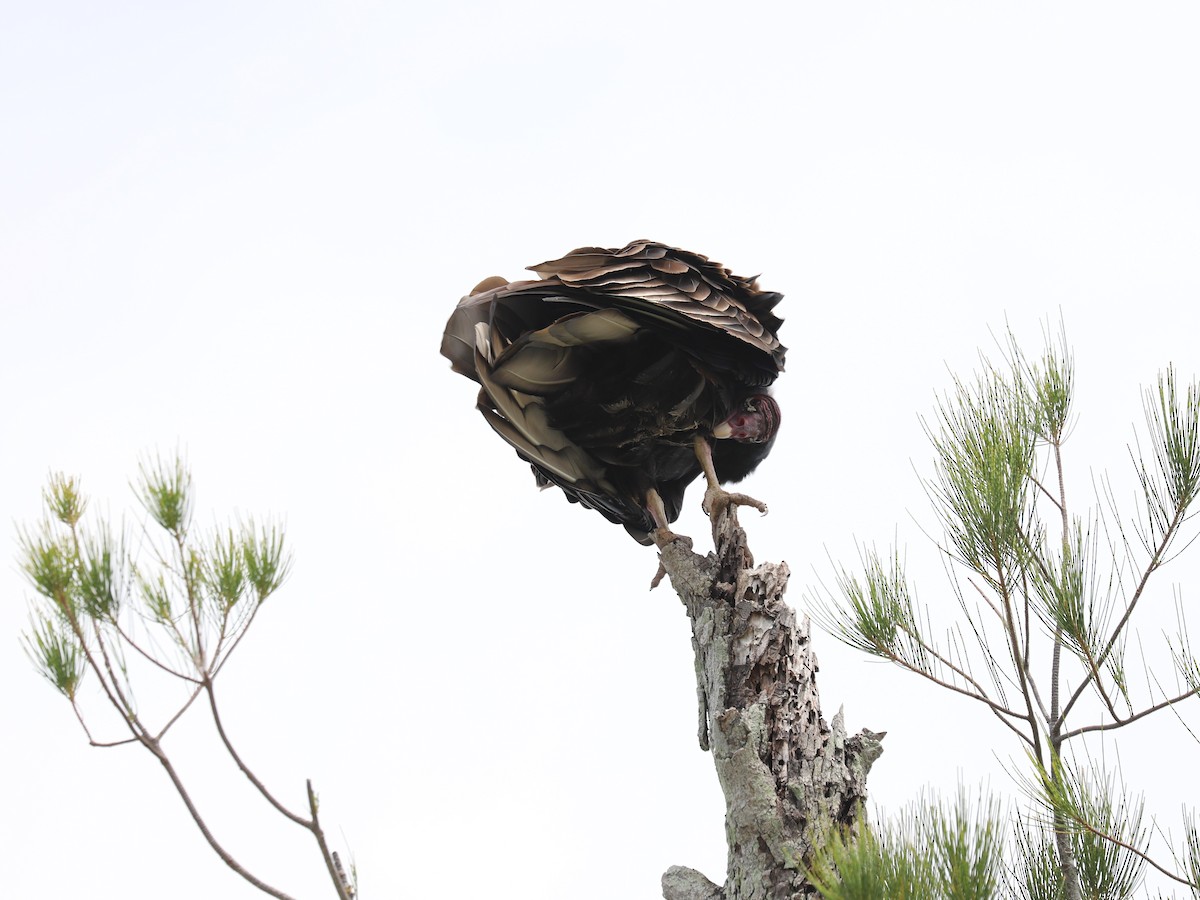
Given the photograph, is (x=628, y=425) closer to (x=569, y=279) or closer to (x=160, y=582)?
(x=569, y=279)

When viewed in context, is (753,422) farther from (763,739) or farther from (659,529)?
(763,739)

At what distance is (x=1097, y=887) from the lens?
7.92 feet

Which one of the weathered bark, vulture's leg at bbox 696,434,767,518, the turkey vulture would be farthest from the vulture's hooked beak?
the weathered bark

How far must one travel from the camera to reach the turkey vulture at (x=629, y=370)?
2.53 meters

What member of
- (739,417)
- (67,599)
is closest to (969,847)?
(739,417)

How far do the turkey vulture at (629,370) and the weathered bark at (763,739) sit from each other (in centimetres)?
26

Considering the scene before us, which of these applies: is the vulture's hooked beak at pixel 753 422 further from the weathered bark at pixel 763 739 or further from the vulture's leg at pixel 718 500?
the weathered bark at pixel 763 739

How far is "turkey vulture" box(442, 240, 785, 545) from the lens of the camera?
2525 mm

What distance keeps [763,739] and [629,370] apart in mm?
913

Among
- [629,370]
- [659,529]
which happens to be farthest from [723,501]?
[629,370]

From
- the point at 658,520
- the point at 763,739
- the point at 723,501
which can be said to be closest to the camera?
the point at 763,739

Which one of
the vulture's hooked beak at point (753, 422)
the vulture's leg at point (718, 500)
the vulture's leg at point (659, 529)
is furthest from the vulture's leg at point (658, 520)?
the vulture's hooked beak at point (753, 422)

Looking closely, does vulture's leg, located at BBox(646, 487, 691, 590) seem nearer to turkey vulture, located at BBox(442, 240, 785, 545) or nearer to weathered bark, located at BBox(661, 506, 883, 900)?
turkey vulture, located at BBox(442, 240, 785, 545)

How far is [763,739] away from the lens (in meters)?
2.36
